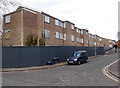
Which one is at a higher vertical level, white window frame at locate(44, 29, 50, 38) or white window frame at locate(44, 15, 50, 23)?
white window frame at locate(44, 15, 50, 23)

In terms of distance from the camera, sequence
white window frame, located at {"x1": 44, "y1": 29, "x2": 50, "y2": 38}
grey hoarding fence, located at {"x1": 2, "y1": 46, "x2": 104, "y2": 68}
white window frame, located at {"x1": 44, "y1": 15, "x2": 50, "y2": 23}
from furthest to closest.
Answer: white window frame, located at {"x1": 44, "y1": 15, "x2": 50, "y2": 23}, white window frame, located at {"x1": 44, "y1": 29, "x2": 50, "y2": 38}, grey hoarding fence, located at {"x1": 2, "y1": 46, "x2": 104, "y2": 68}

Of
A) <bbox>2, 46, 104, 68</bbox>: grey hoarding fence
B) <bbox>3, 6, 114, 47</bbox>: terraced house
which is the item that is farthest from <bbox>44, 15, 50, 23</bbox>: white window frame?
<bbox>2, 46, 104, 68</bbox>: grey hoarding fence

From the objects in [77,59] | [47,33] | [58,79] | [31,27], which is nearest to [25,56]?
[77,59]

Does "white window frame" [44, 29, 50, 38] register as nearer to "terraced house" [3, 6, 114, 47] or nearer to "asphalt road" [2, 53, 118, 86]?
"terraced house" [3, 6, 114, 47]

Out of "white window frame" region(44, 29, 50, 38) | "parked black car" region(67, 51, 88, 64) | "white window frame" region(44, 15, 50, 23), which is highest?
"white window frame" region(44, 15, 50, 23)

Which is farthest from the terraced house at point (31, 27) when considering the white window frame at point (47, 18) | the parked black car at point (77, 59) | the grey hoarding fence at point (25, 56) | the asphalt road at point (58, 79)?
the asphalt road at point (58, 79)

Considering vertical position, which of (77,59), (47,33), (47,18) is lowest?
(77,59)

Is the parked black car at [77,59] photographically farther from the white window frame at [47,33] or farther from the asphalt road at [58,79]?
the white window frame at [47,33]

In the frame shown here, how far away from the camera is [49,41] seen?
32156 millimetres

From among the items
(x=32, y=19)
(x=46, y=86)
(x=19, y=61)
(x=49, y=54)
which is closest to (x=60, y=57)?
(x=49, y=54)

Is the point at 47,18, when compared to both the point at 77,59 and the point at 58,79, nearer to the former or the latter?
the point at 77,59

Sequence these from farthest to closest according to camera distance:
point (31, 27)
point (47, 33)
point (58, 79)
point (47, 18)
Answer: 1. point (47, 18)
2. point (47, 33)
3. point (31, 27)
4. point (58, 79)

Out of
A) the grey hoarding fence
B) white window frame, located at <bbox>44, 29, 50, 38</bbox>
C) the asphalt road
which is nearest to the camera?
the asphalt road

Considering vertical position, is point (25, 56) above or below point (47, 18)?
below
